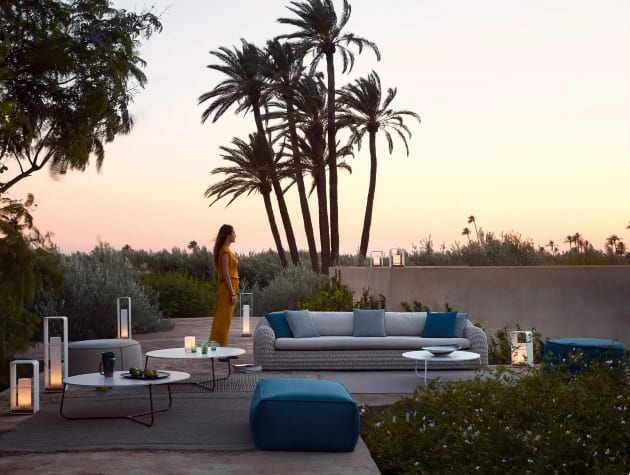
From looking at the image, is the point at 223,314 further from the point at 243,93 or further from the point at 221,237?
the point at 243,93

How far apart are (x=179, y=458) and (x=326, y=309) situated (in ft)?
27.4

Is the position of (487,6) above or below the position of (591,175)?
above

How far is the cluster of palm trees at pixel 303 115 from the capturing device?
22.2m

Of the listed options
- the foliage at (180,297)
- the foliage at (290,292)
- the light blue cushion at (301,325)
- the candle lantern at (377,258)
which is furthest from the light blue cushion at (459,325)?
the foliage at (180,297)

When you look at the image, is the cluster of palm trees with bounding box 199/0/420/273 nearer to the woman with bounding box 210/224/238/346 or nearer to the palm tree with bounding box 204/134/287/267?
the palm tree with bounding box 204/134/287/267

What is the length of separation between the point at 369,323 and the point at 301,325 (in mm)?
811

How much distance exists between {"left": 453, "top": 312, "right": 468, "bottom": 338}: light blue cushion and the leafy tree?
4560mm

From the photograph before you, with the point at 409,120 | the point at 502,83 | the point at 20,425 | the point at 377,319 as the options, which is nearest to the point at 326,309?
the point at 377,319

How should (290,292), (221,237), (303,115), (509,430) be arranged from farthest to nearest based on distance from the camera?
(303,115)
(290,292)
(221,237)
(509,430)

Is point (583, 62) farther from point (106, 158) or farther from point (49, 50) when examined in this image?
point (49, 50)

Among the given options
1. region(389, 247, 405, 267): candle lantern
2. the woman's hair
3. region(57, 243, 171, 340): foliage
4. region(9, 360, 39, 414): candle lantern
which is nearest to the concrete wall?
region(389, 247, 405, 267): candle lantern

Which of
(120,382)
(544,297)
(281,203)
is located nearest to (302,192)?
(281,203)

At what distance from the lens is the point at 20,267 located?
5.98m

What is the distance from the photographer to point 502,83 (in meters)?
15.5
